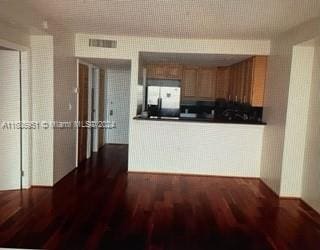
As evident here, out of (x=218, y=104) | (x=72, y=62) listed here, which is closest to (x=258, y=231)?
(x=72, y=62)

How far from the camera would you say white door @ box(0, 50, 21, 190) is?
3.75 meters

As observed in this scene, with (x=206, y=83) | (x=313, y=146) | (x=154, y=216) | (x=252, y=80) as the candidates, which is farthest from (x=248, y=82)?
(x=154, y=216)

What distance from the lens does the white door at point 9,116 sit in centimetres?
375

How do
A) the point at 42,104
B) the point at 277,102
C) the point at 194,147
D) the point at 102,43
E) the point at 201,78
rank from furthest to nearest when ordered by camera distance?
the point at 201,78, the point at 194,147, the point at 102,43, the point at 277,102, the point at 42,104

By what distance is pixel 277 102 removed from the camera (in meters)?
4.19

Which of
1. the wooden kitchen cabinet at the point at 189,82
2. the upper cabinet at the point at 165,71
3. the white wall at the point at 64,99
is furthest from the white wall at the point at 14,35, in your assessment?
the wooden kitchen cabinet at the point at 189,82

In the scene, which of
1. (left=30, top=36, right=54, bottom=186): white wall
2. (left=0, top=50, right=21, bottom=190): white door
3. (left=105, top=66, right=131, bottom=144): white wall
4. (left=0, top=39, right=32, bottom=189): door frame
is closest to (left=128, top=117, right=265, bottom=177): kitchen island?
(left=30, top=36, right=54, bottom=186): white wall

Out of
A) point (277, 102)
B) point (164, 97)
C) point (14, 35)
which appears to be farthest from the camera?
point (164, 97)

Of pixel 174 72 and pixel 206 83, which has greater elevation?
pixel 174 72

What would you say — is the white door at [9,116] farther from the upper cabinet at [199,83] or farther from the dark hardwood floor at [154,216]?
the upper cabinet at [199,83]

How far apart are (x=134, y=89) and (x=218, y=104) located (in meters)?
2.76

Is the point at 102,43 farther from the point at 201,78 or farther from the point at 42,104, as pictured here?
the point at 201,78

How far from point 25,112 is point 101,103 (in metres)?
2.87

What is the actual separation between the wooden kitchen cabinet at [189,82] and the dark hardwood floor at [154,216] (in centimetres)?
275
